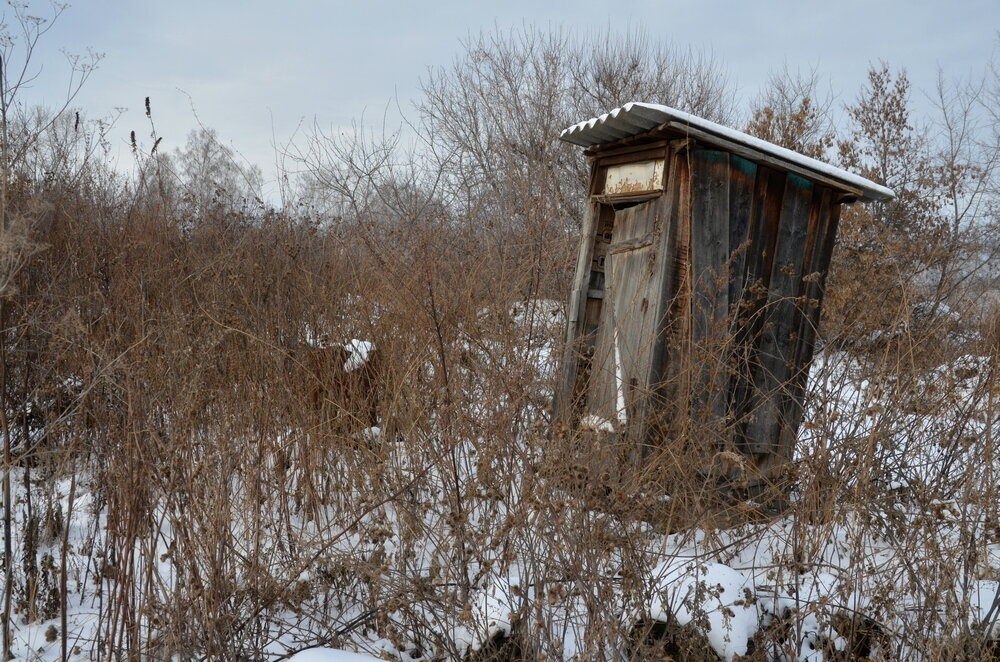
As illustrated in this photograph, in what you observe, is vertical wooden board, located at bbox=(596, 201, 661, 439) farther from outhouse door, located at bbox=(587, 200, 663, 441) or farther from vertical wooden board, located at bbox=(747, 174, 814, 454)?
vertical wooden board, located at bbox=(747, 174, 814, 454)

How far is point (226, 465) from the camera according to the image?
2.56m

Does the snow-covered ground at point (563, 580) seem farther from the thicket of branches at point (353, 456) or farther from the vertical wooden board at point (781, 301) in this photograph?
the vertical wooden board at point (781, 301)

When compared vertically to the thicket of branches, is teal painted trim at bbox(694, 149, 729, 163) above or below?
above

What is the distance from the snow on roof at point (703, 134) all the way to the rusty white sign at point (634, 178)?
0.17m

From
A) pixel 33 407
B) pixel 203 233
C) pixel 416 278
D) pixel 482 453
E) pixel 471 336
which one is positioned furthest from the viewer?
pixel 203 233

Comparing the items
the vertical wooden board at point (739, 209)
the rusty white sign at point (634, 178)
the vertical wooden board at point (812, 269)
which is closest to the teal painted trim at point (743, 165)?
the vertical wooden board at point (739, 209)

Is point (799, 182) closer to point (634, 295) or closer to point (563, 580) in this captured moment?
point (634, 295)

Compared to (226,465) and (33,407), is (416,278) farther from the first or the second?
(33,407)

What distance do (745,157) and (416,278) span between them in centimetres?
178

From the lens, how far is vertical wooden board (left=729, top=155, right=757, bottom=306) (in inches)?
154

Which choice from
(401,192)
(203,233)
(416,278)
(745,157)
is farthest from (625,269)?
(401,192)

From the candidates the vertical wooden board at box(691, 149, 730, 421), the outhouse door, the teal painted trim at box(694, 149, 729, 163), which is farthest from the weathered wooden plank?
the teal painted trim at box(694, 149, 729, 163)

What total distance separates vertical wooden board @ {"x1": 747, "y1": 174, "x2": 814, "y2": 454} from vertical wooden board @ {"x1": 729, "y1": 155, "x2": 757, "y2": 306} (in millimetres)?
227

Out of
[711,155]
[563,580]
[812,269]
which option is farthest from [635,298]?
[563,580]
